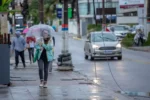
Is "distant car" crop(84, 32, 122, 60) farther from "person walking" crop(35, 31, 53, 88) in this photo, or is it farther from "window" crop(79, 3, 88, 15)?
"window" crop(79, 3, 88, 15)

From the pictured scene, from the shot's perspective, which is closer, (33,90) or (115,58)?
(33,90)

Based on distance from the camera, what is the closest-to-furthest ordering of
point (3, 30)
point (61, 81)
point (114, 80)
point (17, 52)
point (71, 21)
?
point (3, 30) → point (61, 81) → point (114, 80) → point (17, 52) → point (71, 21)

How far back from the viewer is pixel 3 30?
52.7ft

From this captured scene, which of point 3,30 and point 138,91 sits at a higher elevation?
point 3,30

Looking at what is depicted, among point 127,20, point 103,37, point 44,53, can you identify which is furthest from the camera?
point 127,20

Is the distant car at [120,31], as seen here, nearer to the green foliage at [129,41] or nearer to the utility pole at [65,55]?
the green foliage at [129,41]

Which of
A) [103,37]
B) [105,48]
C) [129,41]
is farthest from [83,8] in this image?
[105,48]

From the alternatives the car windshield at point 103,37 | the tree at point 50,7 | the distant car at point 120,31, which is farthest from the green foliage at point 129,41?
the tree at point 50,7

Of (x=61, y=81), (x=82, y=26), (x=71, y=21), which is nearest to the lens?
(x=61, y=81)

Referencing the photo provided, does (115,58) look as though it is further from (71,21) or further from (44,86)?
(71,21)

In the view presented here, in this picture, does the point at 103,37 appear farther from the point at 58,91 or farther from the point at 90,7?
the point at 90,7

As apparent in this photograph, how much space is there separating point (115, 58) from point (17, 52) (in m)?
9.64

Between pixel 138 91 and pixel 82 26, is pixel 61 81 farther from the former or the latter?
pixel 82 26

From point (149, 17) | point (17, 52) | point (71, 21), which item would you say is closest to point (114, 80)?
point (17, 52)
